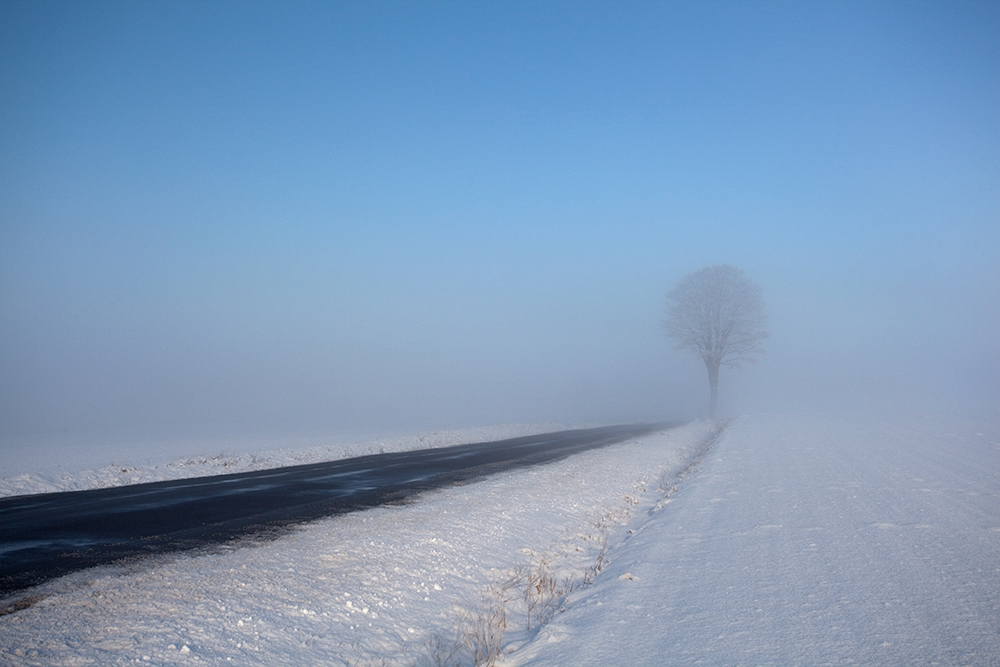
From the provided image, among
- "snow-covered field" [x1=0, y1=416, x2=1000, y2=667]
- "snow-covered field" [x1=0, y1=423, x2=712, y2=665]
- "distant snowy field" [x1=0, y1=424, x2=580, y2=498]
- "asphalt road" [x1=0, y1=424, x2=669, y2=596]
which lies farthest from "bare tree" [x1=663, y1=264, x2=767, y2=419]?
"snow-covered field" [x1=0, y1=423, x2=712, y2=665]

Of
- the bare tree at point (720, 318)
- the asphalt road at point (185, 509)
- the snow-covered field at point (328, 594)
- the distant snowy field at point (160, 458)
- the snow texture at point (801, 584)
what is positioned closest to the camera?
the snow texture at point (801, 584)

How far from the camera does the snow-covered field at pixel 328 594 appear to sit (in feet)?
15.0

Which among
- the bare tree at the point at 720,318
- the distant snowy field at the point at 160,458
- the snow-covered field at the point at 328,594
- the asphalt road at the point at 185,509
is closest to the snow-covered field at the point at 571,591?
the snow-covered field at the point at 328,594

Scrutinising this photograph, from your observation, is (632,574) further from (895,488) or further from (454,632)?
(895,488)

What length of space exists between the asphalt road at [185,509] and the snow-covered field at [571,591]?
2.40 feet

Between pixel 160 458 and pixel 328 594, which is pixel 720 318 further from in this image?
pixel 328 594

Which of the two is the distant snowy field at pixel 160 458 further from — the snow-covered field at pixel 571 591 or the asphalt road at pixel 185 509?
the snow-covered field at pixel 571 591

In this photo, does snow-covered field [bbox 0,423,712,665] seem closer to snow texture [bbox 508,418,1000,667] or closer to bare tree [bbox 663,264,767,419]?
snow texture [bbox 508,418,1000,667]

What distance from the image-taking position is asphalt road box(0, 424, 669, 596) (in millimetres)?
6922

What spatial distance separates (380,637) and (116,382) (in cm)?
7189

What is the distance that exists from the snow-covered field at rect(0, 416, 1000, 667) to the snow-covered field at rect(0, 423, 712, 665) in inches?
1.0

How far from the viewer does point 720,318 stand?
49.5 metres

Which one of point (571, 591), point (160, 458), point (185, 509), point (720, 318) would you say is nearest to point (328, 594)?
Result: point (571, 591)

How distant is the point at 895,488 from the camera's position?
1084cm
